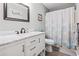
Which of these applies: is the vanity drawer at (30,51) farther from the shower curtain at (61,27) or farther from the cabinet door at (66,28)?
the cabinet door at (66,28)

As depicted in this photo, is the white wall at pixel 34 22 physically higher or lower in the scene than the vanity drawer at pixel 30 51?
higher

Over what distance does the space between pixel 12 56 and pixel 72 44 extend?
187cm

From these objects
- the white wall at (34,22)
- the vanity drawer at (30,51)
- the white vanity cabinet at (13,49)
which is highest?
the white wall at (34,22)

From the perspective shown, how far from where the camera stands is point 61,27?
2752 mm

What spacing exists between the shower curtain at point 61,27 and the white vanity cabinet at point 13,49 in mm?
1466

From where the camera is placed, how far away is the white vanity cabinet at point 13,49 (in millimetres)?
865

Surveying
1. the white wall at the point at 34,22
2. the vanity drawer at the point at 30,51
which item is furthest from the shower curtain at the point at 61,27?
the vanity drawer at the point at 30,51

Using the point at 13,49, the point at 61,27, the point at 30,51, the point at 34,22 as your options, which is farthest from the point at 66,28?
the point at 13,49

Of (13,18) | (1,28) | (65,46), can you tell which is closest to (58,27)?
(65,46)

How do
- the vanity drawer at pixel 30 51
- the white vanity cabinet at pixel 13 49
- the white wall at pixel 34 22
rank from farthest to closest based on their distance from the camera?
the white wall at pixel 34 22 → the vanity drawer at pixel 30 51 → the white vanity cabinet at pixel 13 49

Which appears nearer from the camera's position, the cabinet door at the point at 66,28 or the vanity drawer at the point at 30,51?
the vanity drawer at the point at 30,51

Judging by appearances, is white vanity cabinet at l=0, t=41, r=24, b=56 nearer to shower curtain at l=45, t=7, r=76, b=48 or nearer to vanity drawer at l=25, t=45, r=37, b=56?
vanity drawer at l=25, t=45, r=37, b=56

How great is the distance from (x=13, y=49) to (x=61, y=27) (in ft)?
6.62

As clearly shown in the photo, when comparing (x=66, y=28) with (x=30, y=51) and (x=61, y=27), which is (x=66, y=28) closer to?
(x=61, y=27)
